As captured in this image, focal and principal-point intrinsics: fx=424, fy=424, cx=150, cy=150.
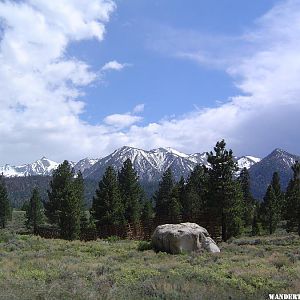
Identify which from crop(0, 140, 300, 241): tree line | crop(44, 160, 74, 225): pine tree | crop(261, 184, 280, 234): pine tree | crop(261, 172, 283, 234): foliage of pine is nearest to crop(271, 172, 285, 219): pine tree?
crop(0, 140, 300, 241): tree line

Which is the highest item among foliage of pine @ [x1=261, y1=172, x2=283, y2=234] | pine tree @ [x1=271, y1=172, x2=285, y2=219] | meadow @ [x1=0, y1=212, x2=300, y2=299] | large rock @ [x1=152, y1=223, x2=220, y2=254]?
pine tree @ [x1=271, y1=172, x2=285, y2=219]

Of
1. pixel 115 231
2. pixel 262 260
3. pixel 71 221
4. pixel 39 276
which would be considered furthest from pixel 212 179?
pixel 39 276

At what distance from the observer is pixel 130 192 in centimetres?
6400

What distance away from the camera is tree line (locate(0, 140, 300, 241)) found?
43219 mm

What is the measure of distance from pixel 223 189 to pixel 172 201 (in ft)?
87.4

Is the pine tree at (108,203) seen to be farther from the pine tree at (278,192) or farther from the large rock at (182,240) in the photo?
the pine tree at (278,192)

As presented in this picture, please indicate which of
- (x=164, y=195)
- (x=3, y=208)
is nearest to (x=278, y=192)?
(x=164, y=195)

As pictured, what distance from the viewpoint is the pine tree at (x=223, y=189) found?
42438 mm

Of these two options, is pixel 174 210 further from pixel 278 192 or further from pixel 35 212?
pixel 35 212

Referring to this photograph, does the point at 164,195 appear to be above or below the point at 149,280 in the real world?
above

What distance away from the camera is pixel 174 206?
6762cm

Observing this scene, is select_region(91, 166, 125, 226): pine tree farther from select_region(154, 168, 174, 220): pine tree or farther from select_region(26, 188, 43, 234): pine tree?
select_region(26, 188, 43, 234): pine tree

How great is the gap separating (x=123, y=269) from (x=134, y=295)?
523 cm

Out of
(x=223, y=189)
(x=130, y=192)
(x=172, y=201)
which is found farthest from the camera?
(x=172, y=201)
